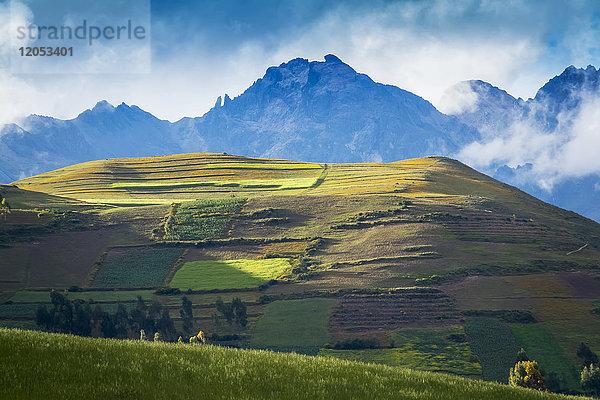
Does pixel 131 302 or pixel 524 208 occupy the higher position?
pixel 524 208

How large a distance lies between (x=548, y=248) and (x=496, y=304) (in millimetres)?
34326

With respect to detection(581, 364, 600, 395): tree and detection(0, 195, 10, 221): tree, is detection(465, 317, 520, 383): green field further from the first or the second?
detection(0, 195, 10, 221): tree

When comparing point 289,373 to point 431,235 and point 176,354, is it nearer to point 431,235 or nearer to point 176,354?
point 176,354

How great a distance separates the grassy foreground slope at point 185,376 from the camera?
61.6 feet

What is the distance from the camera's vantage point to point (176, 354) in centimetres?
2327

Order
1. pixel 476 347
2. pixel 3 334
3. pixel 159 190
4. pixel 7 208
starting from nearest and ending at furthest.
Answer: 1. pixel 3 334
2. pixel 476 347
3. pixel 7 208
4. pixel 159 190

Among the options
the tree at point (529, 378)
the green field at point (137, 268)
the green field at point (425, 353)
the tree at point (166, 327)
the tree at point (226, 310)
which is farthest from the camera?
the green field at point (137, 268)

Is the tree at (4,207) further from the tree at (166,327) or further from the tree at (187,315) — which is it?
the tree at (166,327)

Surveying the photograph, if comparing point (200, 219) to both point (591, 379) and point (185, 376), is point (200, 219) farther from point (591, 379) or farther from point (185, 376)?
point (185, 376)

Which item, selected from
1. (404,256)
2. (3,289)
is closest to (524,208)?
(404,256)

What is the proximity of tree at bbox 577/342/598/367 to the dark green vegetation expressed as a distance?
3.46ft

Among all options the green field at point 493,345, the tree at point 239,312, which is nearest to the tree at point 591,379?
the green field at point 493,345

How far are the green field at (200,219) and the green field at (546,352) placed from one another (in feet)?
221

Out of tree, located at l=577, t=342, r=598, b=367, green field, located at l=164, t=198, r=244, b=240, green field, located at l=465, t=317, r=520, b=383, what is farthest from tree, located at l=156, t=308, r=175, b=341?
tree, located at l=577, t=342, r=598, b=367
